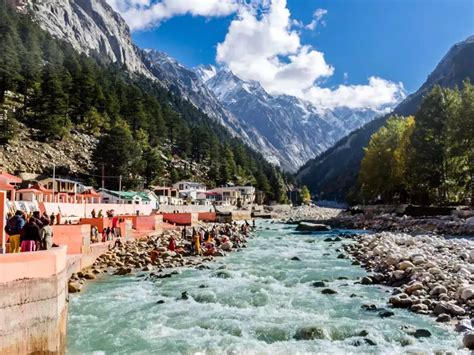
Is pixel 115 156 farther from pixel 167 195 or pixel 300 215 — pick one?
pixel 300 215

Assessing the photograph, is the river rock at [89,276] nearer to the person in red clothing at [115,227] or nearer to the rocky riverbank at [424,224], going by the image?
the person in red clothing at [115,227]

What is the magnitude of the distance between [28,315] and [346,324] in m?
9.80

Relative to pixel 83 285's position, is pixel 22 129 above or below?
above

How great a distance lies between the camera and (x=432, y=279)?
714 inches

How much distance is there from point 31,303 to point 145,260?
1755 cm

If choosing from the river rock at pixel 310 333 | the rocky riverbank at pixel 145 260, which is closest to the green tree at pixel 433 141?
the rocky riverbank at pixel 145 260

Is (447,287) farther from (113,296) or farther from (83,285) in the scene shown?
(83,285)

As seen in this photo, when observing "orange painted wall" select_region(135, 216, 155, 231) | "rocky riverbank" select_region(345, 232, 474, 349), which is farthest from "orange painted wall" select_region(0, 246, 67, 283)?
"orange painted wall" select_region(135, 216, 155, 231)

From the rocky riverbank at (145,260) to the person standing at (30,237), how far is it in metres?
6.95

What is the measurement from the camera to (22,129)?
75938 millimetres

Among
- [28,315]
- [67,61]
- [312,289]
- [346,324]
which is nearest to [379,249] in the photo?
[312,289]

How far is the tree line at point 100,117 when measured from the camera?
77.4m

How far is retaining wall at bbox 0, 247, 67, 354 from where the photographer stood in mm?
9250

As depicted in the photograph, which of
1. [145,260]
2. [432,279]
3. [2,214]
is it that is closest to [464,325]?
[432,279]
